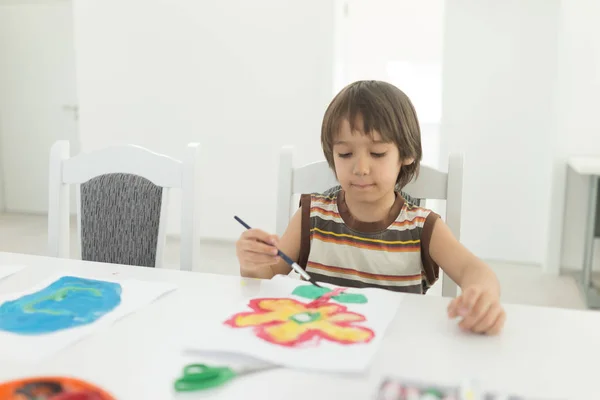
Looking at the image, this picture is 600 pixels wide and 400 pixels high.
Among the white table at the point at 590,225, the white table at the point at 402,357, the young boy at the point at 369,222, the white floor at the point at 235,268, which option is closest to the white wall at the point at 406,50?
the white floor at the point at 235,268

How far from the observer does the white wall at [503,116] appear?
10.6 feet

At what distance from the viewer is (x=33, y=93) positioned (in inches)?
189

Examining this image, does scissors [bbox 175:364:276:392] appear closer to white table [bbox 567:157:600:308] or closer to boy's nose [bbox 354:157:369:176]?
boy's nose [bbox 354:157:369:176]

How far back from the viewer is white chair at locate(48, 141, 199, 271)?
1.27 m

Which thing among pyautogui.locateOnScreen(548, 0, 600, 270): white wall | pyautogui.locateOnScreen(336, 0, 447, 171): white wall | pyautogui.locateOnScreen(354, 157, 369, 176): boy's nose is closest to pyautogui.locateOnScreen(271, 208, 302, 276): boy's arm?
pyautogui.locateOnScreen(354, 157, 369, 176): boy's nose

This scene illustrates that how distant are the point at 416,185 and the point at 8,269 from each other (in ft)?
2.69

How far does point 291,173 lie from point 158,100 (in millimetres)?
2872

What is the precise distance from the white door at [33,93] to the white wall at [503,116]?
3.18 m

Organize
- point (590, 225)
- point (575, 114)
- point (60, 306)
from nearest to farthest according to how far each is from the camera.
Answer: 1. point (60, 306)
2. point (590, 225)
3. point (575, 114)

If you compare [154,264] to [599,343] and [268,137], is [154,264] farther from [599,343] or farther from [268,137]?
[268,137]

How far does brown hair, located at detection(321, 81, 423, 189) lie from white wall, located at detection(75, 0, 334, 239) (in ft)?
8.30

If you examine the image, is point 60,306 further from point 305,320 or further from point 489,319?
point 489,319

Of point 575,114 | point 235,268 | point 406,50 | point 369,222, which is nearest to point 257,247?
point 369,222

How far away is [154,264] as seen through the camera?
4.33 ft
